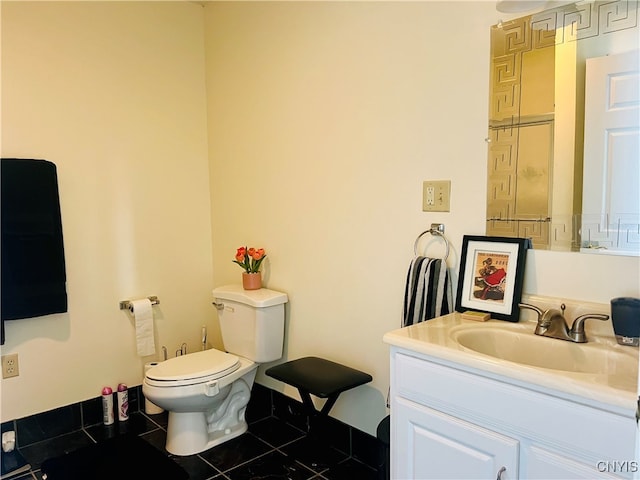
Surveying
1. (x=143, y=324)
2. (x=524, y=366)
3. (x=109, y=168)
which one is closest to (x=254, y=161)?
(x=109, y=168)

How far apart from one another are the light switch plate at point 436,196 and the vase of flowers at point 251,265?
1.12 meters

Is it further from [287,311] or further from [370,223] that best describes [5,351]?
[370,223]

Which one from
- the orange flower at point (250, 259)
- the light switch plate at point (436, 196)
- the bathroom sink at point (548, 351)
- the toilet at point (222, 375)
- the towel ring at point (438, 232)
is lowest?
the toilet at point (222, 375)

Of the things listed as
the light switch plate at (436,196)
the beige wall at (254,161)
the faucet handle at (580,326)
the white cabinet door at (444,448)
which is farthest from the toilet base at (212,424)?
the faucet handle at (580,326)

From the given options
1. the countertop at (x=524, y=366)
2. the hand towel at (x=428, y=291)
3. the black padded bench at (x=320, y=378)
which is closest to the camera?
the countertop at (x=524, y=366)

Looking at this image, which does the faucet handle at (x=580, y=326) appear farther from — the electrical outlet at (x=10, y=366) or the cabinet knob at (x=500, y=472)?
the electrical outlet at (x=10, y=366)

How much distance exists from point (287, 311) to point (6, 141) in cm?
166

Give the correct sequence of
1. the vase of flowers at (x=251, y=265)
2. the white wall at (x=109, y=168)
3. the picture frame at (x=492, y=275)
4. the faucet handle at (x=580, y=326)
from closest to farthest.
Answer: the faucet handle at (x=580, y=326), the picture frame at (x=492, y=275), the white wall at (x=109, y=168), the vase of flowers at (x=251, y=265)

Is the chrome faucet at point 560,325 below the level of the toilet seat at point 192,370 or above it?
above

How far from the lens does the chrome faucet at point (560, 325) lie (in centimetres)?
150

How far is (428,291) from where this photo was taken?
1918 millimetres

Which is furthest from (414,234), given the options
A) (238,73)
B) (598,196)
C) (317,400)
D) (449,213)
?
(238,73)

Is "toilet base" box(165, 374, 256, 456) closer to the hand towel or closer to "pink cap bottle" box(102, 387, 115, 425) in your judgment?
"pink cap bottle" box(102, 387, 115, 425)

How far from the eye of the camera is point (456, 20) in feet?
6.17
